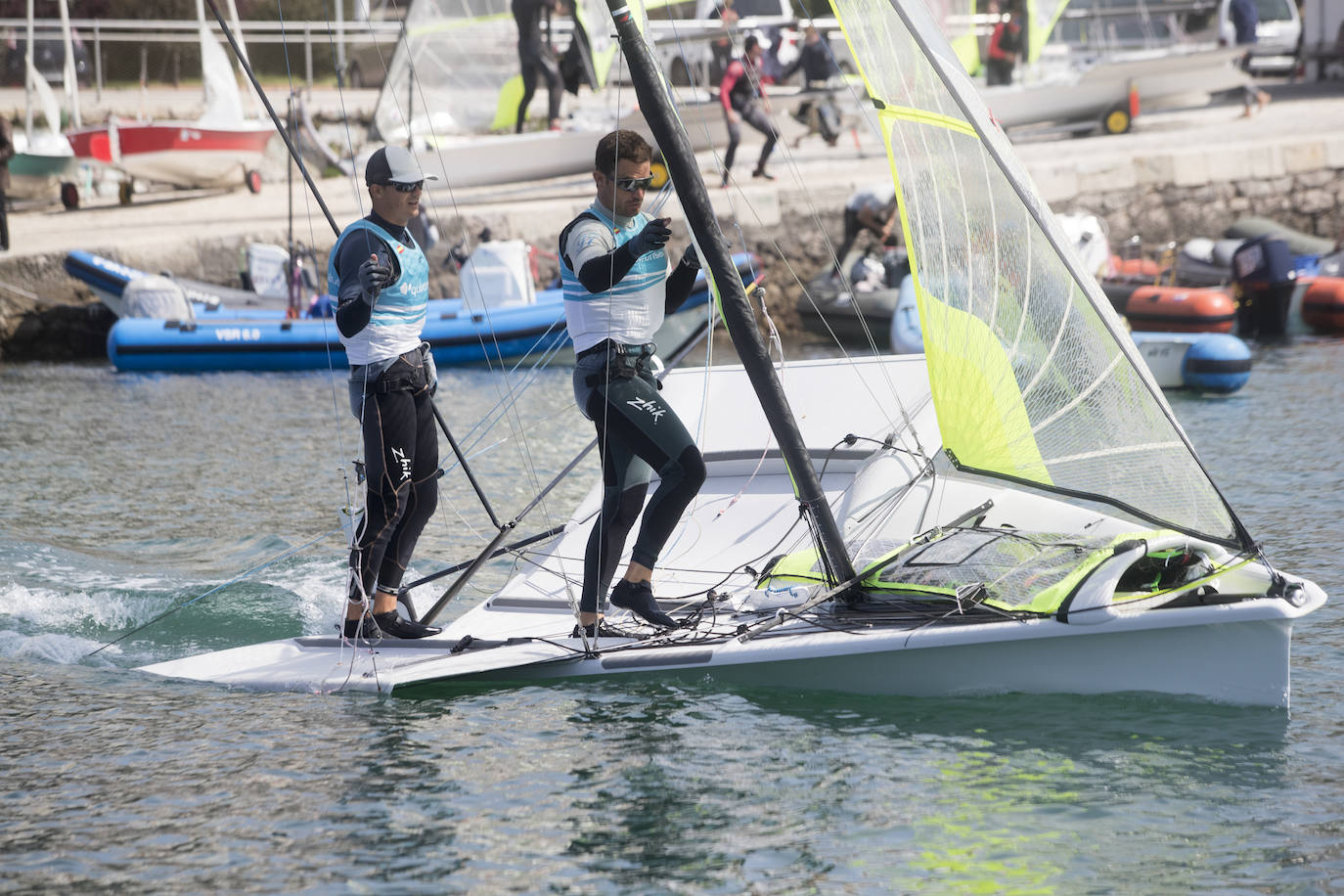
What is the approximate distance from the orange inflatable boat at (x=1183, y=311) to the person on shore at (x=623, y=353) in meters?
9.18

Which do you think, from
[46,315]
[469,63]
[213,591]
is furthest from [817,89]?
[213,591]

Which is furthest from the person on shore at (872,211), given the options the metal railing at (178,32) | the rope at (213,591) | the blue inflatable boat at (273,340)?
the rope at (213,591)

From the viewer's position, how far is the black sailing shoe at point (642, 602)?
A: 5066 millimetres

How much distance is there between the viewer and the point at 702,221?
482cm

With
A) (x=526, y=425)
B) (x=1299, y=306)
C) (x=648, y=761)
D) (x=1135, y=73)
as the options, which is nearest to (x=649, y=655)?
(x=648, y=761)

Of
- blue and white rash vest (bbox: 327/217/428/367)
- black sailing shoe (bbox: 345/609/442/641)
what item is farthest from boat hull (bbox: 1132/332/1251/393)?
blue and white rash vest (bbox: 327/217/428/367)

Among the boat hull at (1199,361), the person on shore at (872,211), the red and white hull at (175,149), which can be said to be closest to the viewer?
the boat hull at (1199,361)

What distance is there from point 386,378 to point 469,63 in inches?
532

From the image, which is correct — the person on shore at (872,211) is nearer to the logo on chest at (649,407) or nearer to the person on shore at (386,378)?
the person on shore at (386,378)

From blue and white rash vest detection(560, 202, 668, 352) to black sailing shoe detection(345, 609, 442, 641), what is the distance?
127cm

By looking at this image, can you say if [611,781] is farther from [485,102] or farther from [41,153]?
[41,153]

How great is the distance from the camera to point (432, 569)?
700 cm

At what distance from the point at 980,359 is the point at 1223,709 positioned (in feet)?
4.44

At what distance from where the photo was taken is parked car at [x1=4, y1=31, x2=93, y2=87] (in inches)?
917
